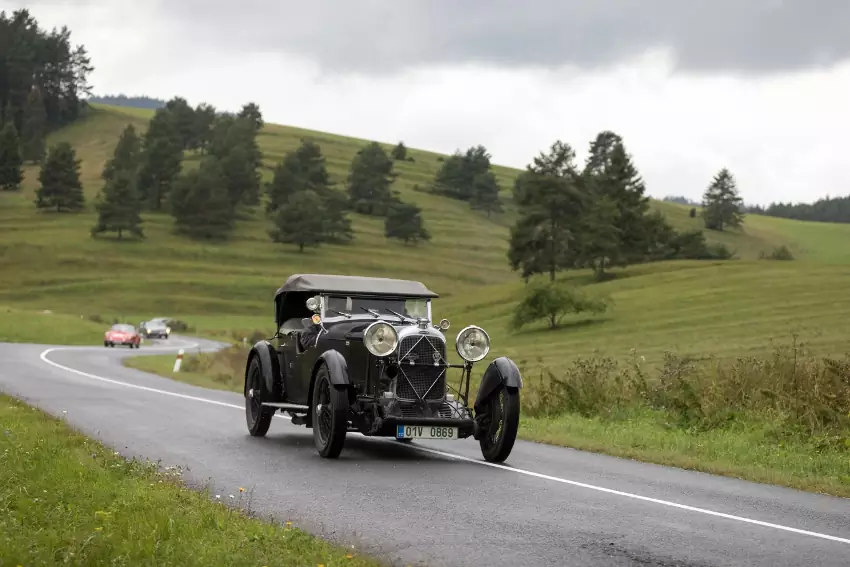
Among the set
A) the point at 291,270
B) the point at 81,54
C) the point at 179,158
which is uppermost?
the point at 81,54

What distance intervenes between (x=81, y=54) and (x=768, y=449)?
173085 mm

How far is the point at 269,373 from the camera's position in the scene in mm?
15266

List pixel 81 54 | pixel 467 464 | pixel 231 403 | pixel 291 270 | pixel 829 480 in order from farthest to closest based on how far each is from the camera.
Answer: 1. pixel 81 54
2. pixel 291 270
3. pixel 231 403
4. pixel 467 464
5. pixel 829 480

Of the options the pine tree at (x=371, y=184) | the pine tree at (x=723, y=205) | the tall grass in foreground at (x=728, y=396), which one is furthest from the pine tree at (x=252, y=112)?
the tall grass in foreground at (x=728, y=396)

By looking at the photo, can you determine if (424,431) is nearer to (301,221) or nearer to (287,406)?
(287,406)

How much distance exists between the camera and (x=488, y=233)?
141875mm

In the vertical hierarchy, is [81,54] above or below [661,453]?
above

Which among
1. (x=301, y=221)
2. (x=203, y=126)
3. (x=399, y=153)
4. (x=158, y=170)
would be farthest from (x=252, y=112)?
(x=301, y=221)

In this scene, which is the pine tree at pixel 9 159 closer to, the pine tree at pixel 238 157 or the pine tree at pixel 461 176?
the pine tree at pixel 238 157

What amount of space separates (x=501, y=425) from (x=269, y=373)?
162 inches

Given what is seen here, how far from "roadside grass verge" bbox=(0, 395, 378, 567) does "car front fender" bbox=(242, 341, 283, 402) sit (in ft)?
15.0

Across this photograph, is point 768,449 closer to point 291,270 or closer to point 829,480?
point 829,480

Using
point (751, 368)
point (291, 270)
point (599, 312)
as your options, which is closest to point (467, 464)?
point (751, 368)

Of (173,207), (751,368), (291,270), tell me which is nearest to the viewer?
(751,368)
